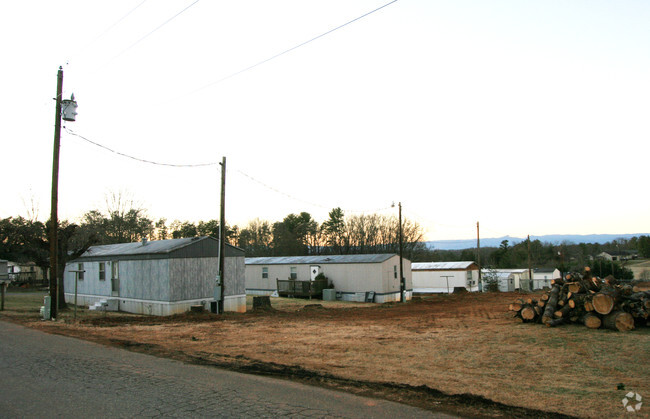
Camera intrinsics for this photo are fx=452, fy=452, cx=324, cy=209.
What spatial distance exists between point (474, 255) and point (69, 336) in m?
77.6

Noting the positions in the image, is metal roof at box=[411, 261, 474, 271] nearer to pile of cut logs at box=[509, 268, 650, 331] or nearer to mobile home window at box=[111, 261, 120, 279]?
pile of cut logs at box=[509, 268, 650, 331]

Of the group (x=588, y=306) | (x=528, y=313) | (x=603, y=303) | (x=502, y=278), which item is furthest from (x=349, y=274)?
(x=603, y=303)

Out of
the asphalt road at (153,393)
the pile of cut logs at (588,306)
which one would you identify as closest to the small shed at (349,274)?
the pile of cut logs at (588,306)

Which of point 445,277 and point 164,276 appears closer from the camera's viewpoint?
point 164,276

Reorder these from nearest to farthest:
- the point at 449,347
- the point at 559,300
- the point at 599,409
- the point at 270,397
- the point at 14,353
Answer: the point at 599,409, the point at 270,397, the point at 14,353, the point at 449,347, the point at 559,300

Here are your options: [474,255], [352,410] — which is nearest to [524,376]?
[352,410]

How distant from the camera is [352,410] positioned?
580 cm

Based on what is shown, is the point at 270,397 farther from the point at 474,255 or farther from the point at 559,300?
the point at 474,255

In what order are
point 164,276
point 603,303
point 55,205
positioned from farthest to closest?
point 164,276 → point 55,205 → point 603,303

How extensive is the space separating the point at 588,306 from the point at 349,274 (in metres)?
23.7

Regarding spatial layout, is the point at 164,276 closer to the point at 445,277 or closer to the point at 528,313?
the point at 528,313

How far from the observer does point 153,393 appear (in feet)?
21.5

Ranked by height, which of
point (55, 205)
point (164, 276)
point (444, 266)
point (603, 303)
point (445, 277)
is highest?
point (55, 205)

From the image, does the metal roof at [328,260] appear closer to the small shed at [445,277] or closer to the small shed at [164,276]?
the small shed at [445,277]
